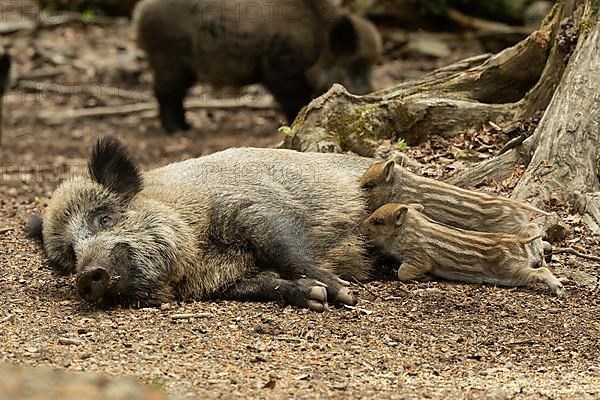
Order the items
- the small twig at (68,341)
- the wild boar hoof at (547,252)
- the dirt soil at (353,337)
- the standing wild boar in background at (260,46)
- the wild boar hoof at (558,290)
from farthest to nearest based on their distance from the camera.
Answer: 1. the standing wild boar in background at (260,46)
2. the wild boar hoof at (547,252)
3. the wild boar hoof at (558,290)
4. the small twig at (68,341)
5. the dirt soil at (353,337)

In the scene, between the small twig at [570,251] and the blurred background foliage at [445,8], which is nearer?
the small twig at [570,251]

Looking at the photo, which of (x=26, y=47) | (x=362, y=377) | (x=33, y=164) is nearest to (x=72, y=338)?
(x=362, y=377)

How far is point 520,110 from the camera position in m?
7.15

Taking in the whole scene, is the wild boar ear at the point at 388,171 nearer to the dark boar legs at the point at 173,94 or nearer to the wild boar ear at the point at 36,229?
the wild boar ear at the point at 36,229

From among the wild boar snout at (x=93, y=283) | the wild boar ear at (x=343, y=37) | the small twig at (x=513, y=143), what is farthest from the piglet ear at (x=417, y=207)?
the wild boar ear at (x=343, y=37)

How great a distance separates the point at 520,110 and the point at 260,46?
6127 mm

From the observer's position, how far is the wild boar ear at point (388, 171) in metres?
5.95

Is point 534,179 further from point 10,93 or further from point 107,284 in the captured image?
point 10,93

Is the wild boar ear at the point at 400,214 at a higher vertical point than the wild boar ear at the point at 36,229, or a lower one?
higher

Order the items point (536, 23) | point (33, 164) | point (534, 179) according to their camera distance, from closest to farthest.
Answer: point (534, 179) → point (33, 164) → point (536, 23)

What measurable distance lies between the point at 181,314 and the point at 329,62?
8463 mm

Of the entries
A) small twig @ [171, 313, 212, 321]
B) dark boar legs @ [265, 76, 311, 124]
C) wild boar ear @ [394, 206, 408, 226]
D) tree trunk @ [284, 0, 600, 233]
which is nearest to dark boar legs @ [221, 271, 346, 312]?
small twig @ [171, 313, 212, 321]

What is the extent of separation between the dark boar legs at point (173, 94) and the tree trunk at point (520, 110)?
19.3 feet

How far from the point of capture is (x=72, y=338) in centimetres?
452
